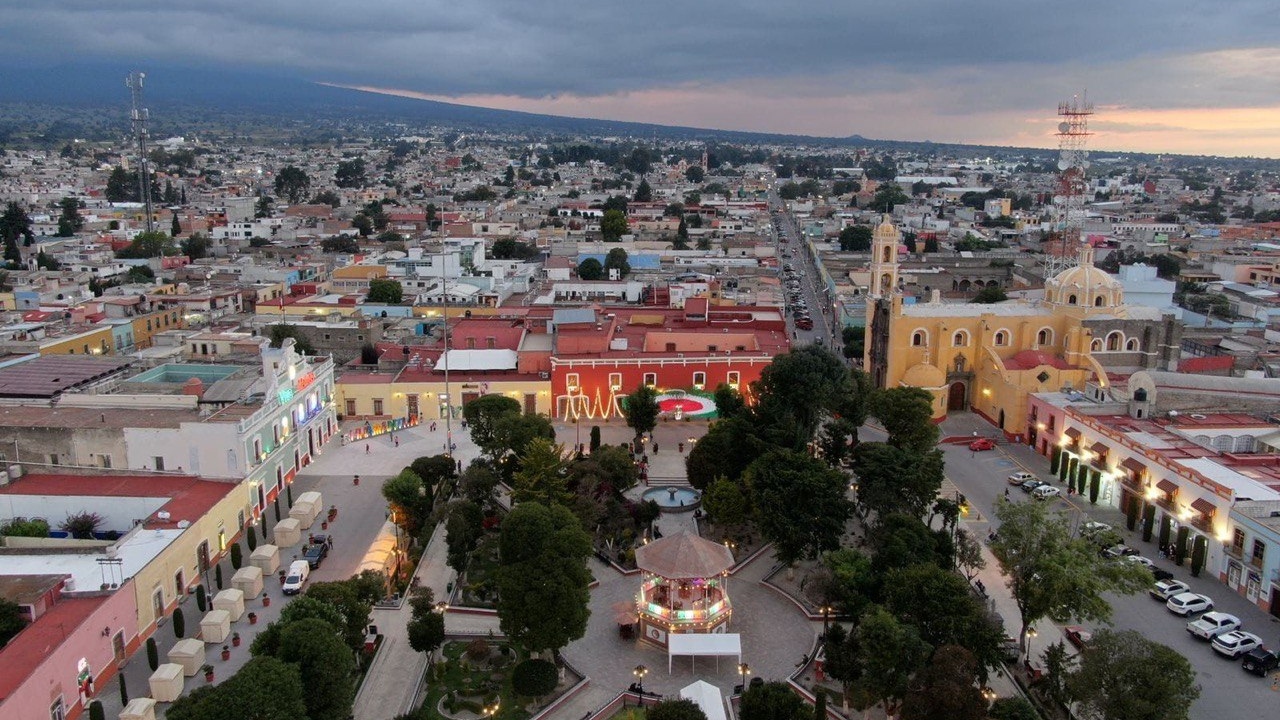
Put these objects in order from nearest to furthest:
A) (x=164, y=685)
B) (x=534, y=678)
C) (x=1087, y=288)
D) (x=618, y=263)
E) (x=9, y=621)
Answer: (x=9, y=621) → (x=534, y=678) → (x=164, y=685) → (x=1087, y=288) → (x=618, y=263)

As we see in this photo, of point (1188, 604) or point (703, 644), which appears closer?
point (703, 644)

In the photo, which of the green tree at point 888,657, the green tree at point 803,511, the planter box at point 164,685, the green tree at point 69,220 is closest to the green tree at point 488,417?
the green tree at point 803,511

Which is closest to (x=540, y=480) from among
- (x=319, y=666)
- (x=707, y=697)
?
(x=707, y=697)

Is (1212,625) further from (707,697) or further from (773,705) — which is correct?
(707,697)

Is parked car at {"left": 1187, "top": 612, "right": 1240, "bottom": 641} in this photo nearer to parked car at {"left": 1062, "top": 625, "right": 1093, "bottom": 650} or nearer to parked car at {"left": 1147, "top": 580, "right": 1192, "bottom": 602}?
parked car at {"left": 1147, "top": 580, "right": 1192, "bottom": 602}

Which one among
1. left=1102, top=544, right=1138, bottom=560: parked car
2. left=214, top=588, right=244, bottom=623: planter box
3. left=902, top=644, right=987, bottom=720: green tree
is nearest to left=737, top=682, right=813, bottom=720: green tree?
left=902, top=644, right=987, bottom=720: green tree
